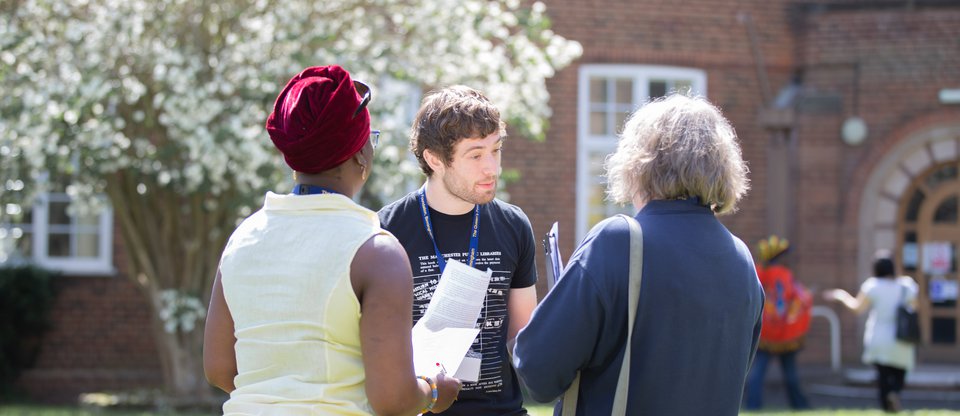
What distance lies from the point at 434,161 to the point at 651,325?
0.85m

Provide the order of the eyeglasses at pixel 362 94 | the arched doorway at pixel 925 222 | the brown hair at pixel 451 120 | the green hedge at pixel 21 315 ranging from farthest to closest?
1. the arched doorway at pixel 925 222
2. the green hedge at pixel 21 315
3. the brown hair at pixel 451 120
4. the eyeglasses at pixel 362 94

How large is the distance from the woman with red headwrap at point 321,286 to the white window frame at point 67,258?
9.62 meters

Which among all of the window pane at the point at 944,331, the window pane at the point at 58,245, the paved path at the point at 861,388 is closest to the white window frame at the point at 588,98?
the paved path at the point at 861,388

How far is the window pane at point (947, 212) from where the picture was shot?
1316cm

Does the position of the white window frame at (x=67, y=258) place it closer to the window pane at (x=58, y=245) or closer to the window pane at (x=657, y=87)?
the window pane at (x=58, y=245)

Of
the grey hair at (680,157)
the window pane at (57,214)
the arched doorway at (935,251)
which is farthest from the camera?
the arched doorway at (935,251)

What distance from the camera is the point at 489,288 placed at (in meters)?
3.26

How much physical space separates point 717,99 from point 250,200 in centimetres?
638

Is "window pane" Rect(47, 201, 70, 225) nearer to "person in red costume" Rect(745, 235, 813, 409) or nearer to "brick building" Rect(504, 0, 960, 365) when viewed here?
"brick building" Rect(504, 0, 960, 365)

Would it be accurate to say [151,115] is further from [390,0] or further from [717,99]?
[717,99]

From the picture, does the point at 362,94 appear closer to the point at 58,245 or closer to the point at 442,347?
the point at 442,347

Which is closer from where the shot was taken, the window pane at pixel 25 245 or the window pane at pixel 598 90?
the window pane at pixel 25 245

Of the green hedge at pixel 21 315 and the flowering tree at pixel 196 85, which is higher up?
the flowering tree at pixel 196 85

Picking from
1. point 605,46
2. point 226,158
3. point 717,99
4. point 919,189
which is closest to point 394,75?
point 226,158
